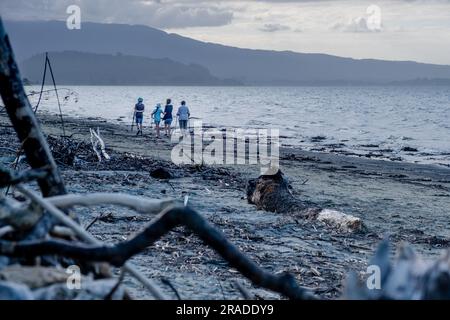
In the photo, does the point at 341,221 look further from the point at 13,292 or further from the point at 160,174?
the point at 13,292

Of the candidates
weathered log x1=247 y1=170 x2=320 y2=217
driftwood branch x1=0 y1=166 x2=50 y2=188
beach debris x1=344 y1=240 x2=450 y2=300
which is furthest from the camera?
weathered log x1=247 y1=170 x2=320 y2=217

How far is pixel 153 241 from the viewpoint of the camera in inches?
61.9

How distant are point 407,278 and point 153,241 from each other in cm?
61

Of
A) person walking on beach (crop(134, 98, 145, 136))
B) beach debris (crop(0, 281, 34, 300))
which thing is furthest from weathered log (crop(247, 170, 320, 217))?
person walking on beach (crop(134, 98, 145, 136))

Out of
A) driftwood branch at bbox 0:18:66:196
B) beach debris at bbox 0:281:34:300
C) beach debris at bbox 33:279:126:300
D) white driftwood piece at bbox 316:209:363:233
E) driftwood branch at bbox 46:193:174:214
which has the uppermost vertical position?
driftwood branch at bbox 0:18:66:196

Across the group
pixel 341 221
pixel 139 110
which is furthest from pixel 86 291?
pixel 139 110

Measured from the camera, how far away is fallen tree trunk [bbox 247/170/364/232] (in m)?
9.17

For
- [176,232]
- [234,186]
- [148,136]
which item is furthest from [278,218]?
[148,136]

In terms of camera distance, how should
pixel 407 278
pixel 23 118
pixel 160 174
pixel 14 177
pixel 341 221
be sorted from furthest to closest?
pixel 160 174 → pixel 341 221 → pixel 23 118 → pixel 14 177 → pixel 407 278

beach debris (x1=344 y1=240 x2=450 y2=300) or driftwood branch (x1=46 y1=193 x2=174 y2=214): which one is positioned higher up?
driftwood branch (x1=46 y1=193 x2=174 y2=214)

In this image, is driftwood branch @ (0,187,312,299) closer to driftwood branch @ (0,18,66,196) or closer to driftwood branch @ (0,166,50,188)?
driftwood branch @ (0,166,50,188)

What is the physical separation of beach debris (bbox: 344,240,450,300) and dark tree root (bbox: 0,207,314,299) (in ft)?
0.68

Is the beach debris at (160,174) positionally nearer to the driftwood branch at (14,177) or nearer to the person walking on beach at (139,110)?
the driftwood branch at (14,177)

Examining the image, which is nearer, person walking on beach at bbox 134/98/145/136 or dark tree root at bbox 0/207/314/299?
dark tree root at bbox 0/207/314/299
